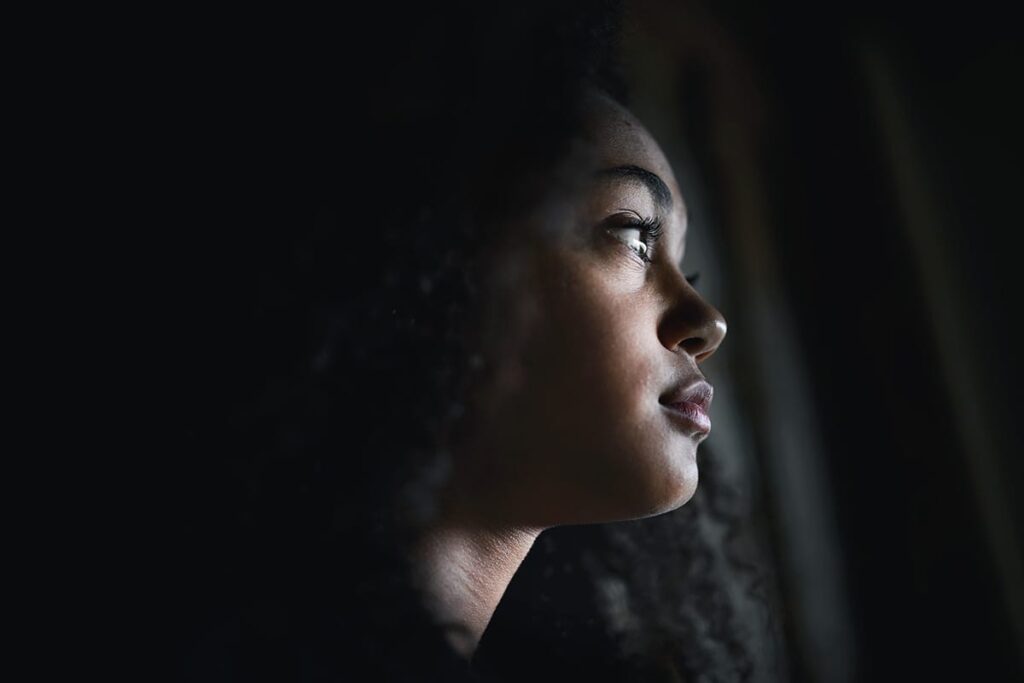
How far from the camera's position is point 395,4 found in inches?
26.4

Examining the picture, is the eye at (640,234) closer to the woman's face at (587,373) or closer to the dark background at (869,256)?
the woman's face at (587,373)

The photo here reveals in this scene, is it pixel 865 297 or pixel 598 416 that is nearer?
pixel 598 416

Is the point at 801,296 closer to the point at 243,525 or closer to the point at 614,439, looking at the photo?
the point at 614,439

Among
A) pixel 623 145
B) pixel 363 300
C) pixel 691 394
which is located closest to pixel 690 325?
pixel 691 394

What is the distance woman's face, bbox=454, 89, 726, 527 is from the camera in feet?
2.13

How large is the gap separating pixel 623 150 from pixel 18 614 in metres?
0.58

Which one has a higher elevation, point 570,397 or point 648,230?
point 648,230

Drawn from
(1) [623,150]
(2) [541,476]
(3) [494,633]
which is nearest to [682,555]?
(3) [494,633]

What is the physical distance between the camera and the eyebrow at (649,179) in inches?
27.6

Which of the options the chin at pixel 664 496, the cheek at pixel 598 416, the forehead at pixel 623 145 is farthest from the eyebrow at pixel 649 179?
the chin at pixel 664 496

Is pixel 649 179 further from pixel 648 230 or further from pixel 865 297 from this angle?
pixel 865 297

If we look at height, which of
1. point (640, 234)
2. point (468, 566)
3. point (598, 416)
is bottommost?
point (468, 566)

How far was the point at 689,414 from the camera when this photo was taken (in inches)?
26.6

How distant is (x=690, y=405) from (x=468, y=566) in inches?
9.1
